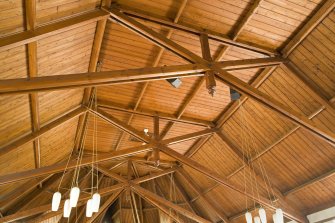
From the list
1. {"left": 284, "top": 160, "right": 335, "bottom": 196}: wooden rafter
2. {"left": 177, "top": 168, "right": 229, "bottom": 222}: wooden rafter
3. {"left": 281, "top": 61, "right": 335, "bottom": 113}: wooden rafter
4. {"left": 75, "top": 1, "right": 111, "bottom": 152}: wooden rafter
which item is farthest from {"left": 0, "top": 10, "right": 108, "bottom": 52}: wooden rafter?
{"left": 177, "top": 168, "right": 229, "bottom": 222}: wooden rafter

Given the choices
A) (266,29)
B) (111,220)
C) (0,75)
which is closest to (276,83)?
(266,29)

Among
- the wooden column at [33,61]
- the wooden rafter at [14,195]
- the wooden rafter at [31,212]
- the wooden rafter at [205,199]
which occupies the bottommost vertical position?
the wooden rafter at [31,212]

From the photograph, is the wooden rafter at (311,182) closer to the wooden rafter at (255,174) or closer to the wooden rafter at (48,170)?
the wooden rafter at (255,174)

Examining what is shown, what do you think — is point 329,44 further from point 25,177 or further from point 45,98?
point 25,177

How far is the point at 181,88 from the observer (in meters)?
9.52

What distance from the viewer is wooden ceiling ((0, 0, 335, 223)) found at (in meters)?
6.01

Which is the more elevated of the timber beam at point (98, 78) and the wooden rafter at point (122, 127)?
the wooden rafter at point (122, 127)

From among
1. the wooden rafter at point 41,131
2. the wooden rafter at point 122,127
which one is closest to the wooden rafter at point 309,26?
the wooden rafter at point 122,127

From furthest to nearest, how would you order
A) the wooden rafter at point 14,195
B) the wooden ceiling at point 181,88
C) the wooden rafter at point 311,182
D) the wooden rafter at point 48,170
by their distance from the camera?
the wooden rafter at point 14,195, the wooden rafter at point 311,182, the wooden rafter at point 48,170, the wooden ceiling at point 181,88

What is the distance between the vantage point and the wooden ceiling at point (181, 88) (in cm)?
601

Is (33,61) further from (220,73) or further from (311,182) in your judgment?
(311,182)

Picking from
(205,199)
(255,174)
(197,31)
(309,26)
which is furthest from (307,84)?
(205,199)

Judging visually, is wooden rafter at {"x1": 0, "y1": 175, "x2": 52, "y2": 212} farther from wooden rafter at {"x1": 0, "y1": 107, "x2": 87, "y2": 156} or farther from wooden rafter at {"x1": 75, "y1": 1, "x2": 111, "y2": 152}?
wooden rafter at {"x1": 0, "y1": 107, "x2": 87, "y2": 156}

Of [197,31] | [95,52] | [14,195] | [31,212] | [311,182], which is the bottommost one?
[31,212]
